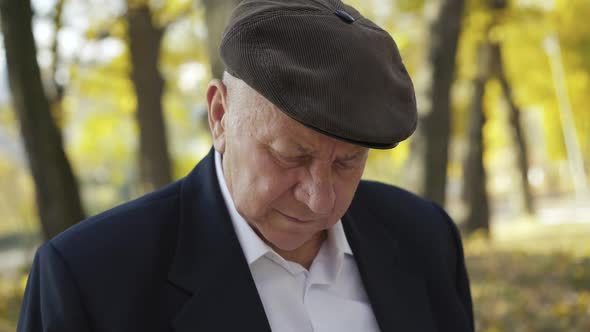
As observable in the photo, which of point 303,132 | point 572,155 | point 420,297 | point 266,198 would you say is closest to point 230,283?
point 266,198

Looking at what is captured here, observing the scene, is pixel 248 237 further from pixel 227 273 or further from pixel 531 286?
pixel 531 286

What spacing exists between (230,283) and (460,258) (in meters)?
0.87

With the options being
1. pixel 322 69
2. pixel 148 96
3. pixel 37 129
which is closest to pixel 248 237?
pixel 322 69

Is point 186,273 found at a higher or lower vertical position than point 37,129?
higher

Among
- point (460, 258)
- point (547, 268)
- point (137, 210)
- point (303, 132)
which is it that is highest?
point (303, 132)

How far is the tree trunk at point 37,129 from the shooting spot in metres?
6.33

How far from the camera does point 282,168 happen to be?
184cm

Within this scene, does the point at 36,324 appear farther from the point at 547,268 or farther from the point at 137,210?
the point at 547,268

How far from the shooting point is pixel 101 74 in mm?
15523

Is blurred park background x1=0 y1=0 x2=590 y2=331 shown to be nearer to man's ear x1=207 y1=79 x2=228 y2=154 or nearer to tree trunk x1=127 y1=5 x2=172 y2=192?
tree trunk x1=127 y1=5 x2=172 y2=192

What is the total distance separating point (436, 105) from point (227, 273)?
5216mm

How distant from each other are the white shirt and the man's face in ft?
0.39

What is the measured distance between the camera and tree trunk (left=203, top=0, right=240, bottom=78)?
394 cm

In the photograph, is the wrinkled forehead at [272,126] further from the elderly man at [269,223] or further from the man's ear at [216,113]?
the man's ear at [216,113]
